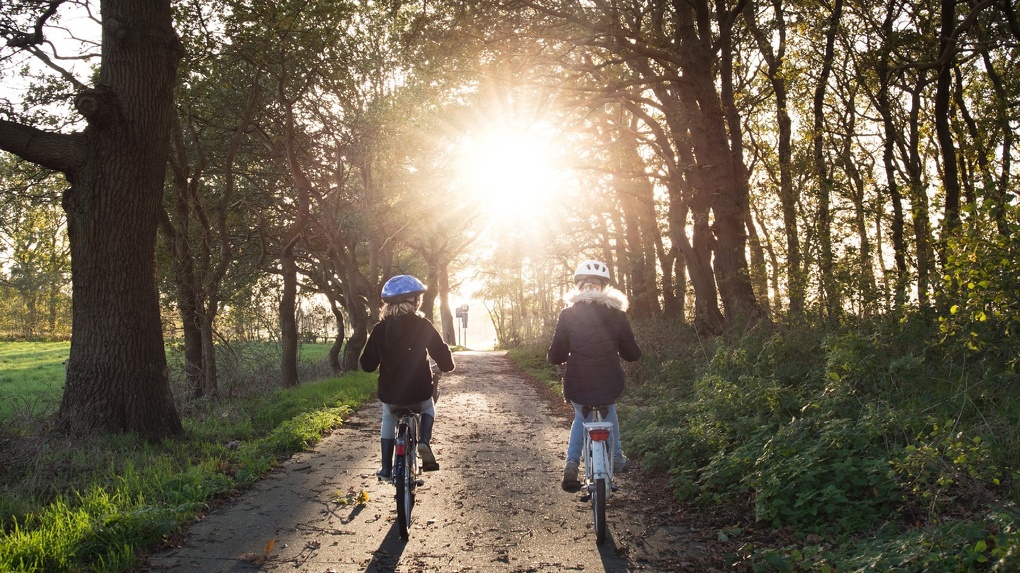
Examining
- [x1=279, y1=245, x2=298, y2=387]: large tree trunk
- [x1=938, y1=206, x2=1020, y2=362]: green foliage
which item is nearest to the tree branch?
[x1=938, y1=206, x2=1020, y2=362]: green foliage

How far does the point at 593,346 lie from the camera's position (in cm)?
590

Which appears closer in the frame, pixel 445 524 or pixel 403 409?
pixel 445 524

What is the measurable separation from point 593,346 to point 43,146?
675 centimetres

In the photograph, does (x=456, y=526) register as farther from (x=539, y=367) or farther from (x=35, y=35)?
(x=539, y=367)

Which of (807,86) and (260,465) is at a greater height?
(807,86)

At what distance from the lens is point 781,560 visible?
462 cm

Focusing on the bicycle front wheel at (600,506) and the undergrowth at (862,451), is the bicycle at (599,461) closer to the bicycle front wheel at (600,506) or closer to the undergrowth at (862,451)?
the bicycle front wheel at (600,506)

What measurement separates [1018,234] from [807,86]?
15892 mm

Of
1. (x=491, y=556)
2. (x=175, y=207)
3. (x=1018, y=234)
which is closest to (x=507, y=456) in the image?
(x=491, y=556)

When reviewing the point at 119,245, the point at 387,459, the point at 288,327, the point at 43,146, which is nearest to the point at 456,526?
the point at 387,459

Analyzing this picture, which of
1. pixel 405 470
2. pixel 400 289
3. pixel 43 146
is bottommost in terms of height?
pixel 405 470

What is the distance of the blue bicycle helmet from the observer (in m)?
6.05

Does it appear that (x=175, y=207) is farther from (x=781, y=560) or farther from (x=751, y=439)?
(x=781, y=560)

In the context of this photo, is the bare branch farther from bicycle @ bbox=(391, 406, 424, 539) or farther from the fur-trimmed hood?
the fur-trimmed hood
